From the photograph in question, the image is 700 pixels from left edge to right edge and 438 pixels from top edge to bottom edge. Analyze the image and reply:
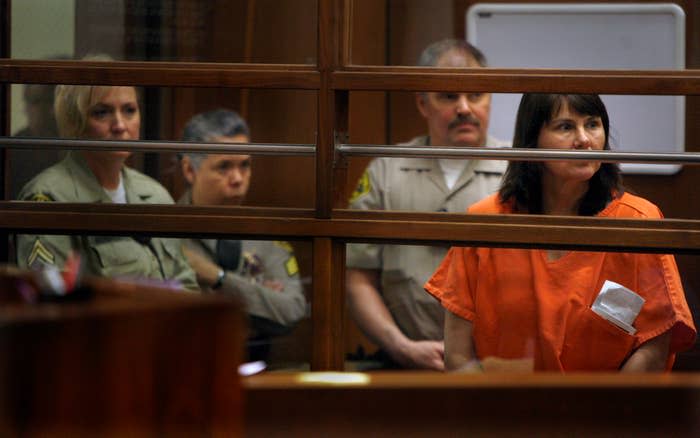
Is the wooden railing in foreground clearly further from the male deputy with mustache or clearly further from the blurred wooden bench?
the male deputy with mustache

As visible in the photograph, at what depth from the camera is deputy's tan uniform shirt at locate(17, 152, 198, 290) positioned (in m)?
1.97

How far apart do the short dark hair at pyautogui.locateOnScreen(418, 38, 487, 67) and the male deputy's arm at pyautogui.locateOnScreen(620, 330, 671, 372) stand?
2.01 ft

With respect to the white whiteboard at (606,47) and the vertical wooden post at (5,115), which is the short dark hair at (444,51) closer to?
the white whiteboard at (606,47)

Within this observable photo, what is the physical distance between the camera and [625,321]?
1847 millimetres

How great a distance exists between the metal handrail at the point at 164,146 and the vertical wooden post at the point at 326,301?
175 millimetres

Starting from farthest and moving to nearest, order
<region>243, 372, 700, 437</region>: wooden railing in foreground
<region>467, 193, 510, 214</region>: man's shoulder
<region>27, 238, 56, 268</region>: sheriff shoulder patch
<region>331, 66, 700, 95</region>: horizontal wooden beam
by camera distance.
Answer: <region>27, 238, 56, 268</region>: sheriff shoulder patch → <region>467, 193, 510, 214</region>: man's shoulder → <region>331, 66, 700, 95</region>: horizontal wooden beam → <region>243, 372, 700, 437</region>: wooden railing in foreground

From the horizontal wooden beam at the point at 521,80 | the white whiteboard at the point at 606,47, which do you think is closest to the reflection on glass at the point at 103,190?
the horizontal wooden beam at the point at 521,80

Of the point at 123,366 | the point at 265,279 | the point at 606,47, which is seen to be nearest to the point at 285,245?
the point at 265,279

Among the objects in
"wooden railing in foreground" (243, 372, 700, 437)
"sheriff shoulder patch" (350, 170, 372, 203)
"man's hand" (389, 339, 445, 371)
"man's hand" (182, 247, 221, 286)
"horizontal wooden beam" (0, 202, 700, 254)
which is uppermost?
"sheriff shoulder patch" (350, 170, 372, 203)

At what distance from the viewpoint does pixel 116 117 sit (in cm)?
200

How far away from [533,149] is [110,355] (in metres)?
1.12

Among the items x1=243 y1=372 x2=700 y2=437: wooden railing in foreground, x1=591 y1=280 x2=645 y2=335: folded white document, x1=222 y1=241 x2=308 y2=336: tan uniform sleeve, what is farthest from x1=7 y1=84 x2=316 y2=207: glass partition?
x1=243 y1=372 x2=700 y2=437: wooden railing in foreground

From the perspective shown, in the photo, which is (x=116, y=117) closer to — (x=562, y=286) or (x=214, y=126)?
(x=214, y=126)

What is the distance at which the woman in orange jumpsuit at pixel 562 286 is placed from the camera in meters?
1.84
